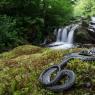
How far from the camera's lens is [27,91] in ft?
17.1

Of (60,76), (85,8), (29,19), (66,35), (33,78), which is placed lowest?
(66,35)

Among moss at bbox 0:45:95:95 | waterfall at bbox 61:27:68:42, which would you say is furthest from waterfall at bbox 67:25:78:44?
moss at bbox 0:45:95:95

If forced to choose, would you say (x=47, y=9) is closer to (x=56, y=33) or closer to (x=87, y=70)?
(x=56, y=33)

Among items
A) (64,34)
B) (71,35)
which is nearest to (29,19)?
(64,34)

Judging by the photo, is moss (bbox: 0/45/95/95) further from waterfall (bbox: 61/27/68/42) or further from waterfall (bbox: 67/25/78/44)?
waterfall (bbox: 61/27/68/42)

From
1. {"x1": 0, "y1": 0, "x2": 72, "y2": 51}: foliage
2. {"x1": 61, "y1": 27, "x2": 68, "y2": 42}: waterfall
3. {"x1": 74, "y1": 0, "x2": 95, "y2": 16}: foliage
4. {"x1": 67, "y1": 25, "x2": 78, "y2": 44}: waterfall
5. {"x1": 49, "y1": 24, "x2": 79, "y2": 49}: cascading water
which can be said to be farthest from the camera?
{"x1": 74, "y1": 0, "x2": 95, "y2": 16}: foliage

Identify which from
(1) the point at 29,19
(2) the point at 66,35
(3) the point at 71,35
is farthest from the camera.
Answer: (2) the point at 66,35

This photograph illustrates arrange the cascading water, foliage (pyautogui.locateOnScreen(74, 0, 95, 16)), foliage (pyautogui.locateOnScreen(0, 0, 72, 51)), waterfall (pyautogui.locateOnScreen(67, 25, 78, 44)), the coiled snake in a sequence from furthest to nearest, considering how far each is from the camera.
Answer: foliage (pyautogui.locateOnScreen(74, 0, 95, 16)), waterfall (pyautogui.locateOnScreen(67, 25, 78, 44)), the cascading water, foliage (pyautogui.locateOnScreen(0, 0, 72, 51)), the coiled snake

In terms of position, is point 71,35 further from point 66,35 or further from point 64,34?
point 64,34

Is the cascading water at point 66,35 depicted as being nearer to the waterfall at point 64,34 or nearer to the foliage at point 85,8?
the waterfall at point 64,34

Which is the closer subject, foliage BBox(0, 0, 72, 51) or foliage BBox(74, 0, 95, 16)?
foliage BBox(0, 0, 72, 51)

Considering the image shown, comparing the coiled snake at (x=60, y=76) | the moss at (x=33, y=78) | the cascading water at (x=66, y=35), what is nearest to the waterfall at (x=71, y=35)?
the cascading water at (x=66, y=35)

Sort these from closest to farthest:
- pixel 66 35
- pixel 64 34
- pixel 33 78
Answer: pixel 33 78 < pixel 66 35 < pixel 64 34

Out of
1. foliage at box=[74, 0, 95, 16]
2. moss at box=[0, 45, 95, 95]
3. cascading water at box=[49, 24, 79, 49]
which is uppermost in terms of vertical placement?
moss at box=[0, 45, 95, 95]
